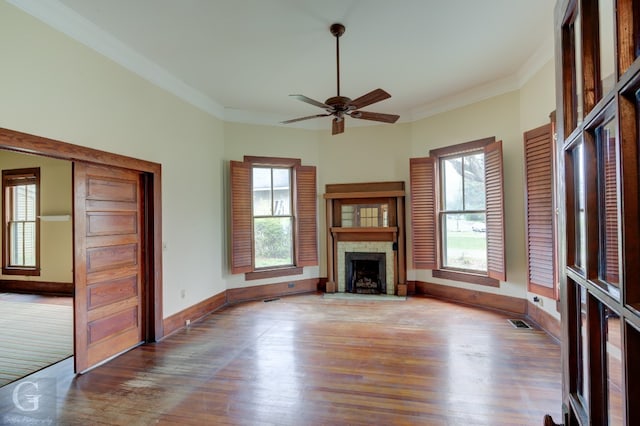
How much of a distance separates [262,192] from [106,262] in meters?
2.84

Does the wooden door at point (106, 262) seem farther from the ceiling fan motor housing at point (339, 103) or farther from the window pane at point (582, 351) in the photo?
the window pane at point (582, 351)

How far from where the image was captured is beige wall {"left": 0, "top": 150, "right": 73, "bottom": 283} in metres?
6.05

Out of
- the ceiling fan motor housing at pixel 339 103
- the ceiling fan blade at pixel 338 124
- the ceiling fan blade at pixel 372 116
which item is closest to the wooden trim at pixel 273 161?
the ceiling fan blade at pixel 338 124

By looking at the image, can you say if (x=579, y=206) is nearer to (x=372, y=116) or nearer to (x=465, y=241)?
(x=372, y=116)

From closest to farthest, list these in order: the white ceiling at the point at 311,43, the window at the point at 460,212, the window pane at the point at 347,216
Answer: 1. the white ceiling at the point at 311,43
2. the window at the point at 460,212
3. the window pane at the point at 347,216

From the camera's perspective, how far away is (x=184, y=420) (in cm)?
234

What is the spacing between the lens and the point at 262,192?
18.9 ft

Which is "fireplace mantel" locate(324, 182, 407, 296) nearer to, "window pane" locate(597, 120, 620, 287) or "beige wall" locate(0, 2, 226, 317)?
"beige wall" locate(0, 2, 226, 317)

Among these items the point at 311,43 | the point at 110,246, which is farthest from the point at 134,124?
the point at 311,43

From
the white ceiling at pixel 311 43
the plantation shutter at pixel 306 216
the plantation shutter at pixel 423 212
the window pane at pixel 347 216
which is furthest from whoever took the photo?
the window pane at pixel 347 216

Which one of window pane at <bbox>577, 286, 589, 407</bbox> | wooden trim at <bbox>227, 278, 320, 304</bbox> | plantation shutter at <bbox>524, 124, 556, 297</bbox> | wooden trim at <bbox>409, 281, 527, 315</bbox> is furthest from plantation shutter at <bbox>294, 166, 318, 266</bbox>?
window pane at <bbox>577, 286, 589, 407</bbox>

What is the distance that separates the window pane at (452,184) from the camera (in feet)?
Result: 17.1

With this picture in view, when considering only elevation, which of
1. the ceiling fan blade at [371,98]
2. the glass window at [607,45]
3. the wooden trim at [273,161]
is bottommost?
the glass window at [607,45]

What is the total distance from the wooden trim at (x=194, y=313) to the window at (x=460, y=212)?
10.9 feet
